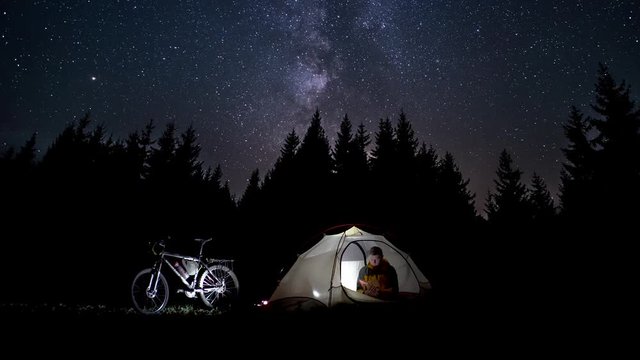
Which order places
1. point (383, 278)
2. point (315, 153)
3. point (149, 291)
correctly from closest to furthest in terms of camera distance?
point (149, 291)
point (383, 278)
point (315, 153)

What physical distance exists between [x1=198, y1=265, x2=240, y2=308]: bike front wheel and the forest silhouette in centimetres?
344

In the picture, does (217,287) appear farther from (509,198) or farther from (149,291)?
(509,198)

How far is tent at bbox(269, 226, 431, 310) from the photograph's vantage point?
17.3 feet

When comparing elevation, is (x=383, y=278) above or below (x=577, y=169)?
below

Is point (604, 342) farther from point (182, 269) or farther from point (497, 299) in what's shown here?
point (182, 269)

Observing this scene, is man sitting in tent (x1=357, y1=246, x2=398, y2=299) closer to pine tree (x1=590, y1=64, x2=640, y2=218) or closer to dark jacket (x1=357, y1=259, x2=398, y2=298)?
dark jacket (x1=357, y1=259, x2=398, y2=298)

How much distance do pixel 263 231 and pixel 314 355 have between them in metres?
14.0

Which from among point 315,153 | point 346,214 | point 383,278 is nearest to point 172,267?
point 383,278

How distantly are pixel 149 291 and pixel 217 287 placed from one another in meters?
1.66

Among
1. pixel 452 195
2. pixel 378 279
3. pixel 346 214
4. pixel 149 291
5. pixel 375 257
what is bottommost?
pixel 149 291

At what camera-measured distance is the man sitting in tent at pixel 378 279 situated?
552 centimetres

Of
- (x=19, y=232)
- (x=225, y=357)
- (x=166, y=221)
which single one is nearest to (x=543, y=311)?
(x=225, y=357)

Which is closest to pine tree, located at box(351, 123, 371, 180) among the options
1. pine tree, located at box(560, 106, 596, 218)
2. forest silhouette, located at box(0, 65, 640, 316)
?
forest silhouette, located at box(0, 65, 640, 316)

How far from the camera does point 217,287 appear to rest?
6.86m
